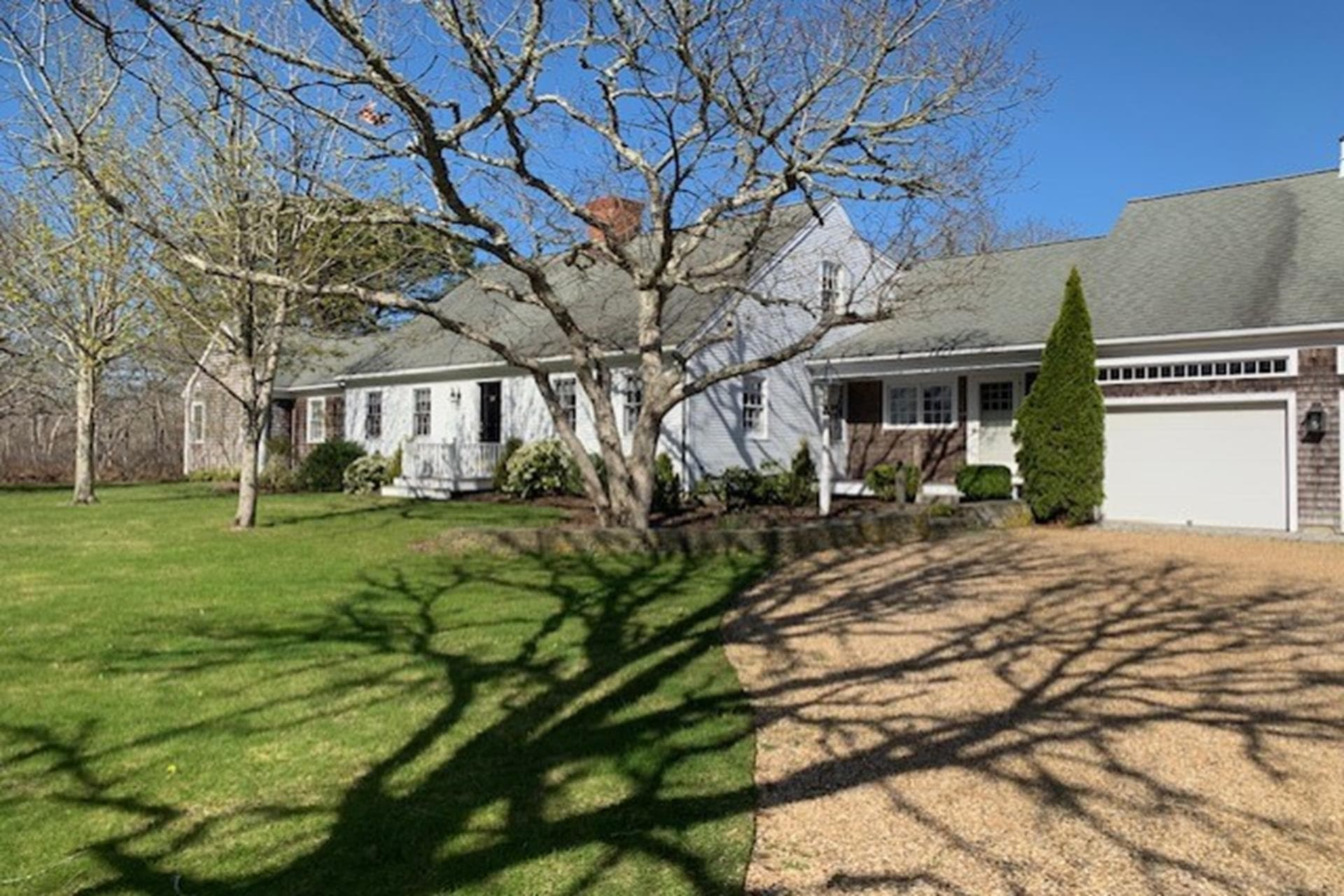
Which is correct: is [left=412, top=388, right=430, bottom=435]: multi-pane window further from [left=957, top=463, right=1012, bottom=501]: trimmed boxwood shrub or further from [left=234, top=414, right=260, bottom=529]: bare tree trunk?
[left=957, top=463, right=1012, bottom=501]: trimmed boxwood shrub

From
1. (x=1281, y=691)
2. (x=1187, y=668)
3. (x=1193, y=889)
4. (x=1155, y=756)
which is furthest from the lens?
(x=1187, y=668)

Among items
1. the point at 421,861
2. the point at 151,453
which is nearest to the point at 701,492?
the point at 421,861

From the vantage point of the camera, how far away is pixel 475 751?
4.81 meters

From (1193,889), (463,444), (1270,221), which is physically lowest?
(1193,889)

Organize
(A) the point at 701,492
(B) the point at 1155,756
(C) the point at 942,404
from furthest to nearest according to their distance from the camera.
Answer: (C) the point at 942,404
(A) the point at 701,492
(B) the point at 1155,756

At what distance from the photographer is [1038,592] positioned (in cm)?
888

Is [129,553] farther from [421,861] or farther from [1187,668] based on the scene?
[1187,668]

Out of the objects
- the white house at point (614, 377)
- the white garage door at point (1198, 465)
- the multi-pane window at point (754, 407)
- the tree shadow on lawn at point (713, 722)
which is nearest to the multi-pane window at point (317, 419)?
the white house at point (614, 377)

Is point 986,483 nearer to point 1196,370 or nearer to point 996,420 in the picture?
point 996,420

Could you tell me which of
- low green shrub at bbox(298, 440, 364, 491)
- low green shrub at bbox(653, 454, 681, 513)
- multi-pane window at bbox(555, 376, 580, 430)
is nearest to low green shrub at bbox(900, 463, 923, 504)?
low green shrub at bbox(653, 454, 681, 513)

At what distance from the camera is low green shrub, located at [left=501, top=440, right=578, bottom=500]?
719 inches

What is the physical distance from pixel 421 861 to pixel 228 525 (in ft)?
38.0

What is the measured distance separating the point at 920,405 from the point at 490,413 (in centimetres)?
988

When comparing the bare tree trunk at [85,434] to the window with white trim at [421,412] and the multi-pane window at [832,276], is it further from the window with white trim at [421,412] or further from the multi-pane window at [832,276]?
the multi-pane window at [832,276]
